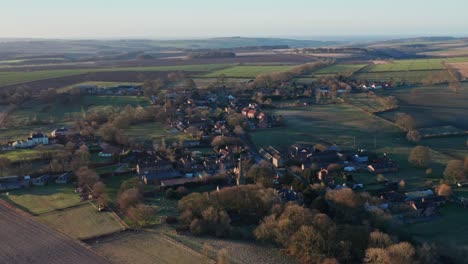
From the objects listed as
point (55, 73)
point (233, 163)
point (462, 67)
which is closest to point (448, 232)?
point (233, 163)

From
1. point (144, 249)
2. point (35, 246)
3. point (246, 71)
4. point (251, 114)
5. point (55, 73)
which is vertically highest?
point (246, 71)

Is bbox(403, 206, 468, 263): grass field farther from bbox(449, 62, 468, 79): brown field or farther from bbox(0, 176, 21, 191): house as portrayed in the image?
bbox(449, 62, 468, 79): brown field

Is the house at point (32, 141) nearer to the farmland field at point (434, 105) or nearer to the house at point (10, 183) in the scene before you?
the house at point (10, 183)

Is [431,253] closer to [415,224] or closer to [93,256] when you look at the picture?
[415,224]

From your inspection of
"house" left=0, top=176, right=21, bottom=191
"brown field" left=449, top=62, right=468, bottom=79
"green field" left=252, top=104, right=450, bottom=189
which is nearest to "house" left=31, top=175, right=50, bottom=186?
"house" left=0, top=176, right=21, bottom=191

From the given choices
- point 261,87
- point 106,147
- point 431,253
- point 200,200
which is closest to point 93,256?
point 200,200

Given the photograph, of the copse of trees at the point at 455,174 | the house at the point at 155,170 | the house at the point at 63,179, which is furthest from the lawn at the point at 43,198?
the copse of trees at the point at 455,174

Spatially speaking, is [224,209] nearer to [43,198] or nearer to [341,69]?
[43,198]
